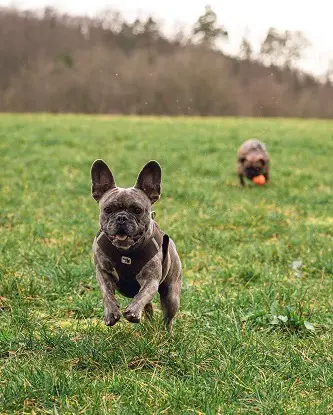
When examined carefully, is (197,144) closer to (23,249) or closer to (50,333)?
(23,249)

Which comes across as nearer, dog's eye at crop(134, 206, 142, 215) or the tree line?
dog's eye at crop(134, 206, 142, 215)

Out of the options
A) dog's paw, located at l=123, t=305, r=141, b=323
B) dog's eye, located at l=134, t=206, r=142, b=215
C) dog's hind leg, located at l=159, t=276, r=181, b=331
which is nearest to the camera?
dog's paw, located at l=123, t=305, r=141, b=323

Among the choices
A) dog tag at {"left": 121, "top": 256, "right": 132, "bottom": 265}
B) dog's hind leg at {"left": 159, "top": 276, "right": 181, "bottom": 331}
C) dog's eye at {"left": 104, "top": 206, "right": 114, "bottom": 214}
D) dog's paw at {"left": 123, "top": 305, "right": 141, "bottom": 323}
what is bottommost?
dog's hind leg at {"left": 159, "top": 276, "right": 181, "bottom": 331}

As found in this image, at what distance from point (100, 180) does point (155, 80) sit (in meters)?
37.9

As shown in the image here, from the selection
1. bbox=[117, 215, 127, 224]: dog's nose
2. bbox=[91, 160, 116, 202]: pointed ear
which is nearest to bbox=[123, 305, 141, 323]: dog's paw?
bbox=[117, 215, 127, 224]: dog's nose

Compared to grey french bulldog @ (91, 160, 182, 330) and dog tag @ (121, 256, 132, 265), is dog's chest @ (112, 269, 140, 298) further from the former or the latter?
dog tag @ (121, 256, 132, 265)

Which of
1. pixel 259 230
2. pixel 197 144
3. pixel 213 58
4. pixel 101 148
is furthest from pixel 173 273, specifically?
pixel 213 58

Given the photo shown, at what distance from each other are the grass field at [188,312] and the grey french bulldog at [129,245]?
0.39 metres

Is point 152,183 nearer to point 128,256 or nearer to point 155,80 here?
point 128,256

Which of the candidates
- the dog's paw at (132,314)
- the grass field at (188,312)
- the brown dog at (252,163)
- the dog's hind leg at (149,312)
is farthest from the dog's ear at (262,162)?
the dog's paw at (132,314)

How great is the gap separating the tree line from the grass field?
5906 mm

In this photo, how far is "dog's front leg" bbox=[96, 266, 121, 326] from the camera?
397 centimetres

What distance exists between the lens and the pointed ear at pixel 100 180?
14.2 feet

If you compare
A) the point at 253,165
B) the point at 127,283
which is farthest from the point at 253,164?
the point at 127,283
